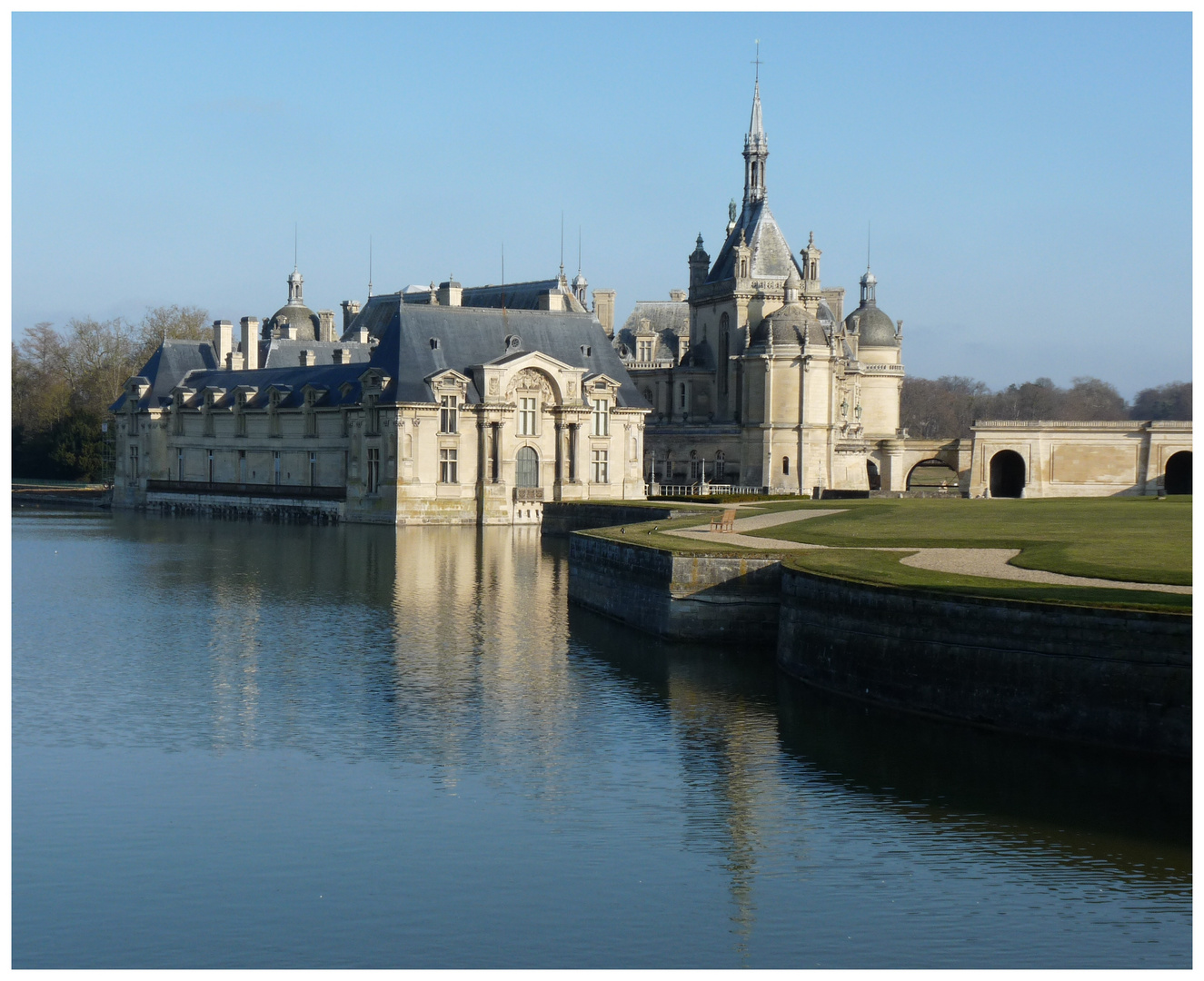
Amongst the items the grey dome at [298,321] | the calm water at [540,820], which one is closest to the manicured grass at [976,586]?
the calm water at [540,820]

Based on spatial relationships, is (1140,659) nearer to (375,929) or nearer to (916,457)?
(375,929)

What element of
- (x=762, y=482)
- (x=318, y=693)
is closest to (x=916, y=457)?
(x=762, y=482)

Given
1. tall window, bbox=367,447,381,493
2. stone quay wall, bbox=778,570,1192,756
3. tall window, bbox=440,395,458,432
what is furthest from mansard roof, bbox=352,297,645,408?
stone quay wall, bbox=778,570,1192,756

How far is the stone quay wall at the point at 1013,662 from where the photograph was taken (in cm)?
2719

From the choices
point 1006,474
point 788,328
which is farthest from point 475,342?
point 1006,474

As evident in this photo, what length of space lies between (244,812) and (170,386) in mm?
92238

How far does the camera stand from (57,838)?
75.7ft

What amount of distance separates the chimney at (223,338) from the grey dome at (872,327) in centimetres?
4891

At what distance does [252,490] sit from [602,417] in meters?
23.7

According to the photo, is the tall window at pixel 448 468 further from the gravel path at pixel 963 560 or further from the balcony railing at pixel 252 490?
the gravel path at pixel 963 560

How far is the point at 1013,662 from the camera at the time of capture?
96.8 feet

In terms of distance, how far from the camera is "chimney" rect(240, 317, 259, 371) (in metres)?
113

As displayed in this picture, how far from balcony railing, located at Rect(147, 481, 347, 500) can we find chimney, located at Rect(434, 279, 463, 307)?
16185 millimetres

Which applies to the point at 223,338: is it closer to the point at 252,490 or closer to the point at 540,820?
the point at 252,490
